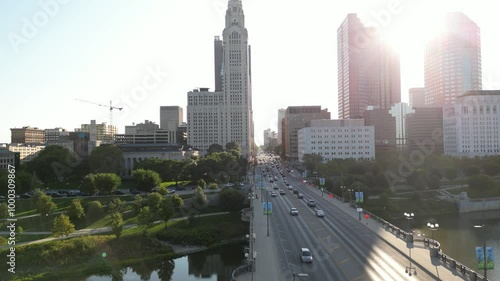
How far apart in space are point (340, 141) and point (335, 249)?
381ft

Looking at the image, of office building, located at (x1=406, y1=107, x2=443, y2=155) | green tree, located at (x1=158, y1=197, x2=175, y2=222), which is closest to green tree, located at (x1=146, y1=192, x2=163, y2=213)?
green tree, located at (x1=158, y1=197, x2=175, y2=222)

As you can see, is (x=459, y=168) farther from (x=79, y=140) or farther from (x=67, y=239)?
(x=79, y=140)

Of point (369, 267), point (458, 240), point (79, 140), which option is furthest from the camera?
point (79, 140)

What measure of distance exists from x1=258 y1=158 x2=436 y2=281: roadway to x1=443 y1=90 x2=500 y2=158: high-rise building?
381 ft

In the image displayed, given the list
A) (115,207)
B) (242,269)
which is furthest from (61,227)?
(242,269)

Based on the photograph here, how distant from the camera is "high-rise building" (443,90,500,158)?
151m

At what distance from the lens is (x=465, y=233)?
5988 cm

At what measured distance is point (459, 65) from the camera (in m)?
190

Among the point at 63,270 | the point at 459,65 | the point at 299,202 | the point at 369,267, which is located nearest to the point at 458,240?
the point at 299,202

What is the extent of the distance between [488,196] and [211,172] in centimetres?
5932

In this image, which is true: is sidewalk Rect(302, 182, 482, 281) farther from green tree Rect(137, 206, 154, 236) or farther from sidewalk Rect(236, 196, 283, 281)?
green tree Rect(137, 206, 154, 236)

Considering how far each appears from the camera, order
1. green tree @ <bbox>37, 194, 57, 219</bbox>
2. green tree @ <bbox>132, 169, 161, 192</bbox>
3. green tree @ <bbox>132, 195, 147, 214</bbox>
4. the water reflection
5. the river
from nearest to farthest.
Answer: the water reflection < the river < green tree @ <bbox>37, 194, 57, 219</bbox> < green tree @ <bbox>132, 195, 147, 214</bbox> < green tree @ <bbox>132, 169, 161, 192</bbox>

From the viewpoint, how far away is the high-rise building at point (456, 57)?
185 meters

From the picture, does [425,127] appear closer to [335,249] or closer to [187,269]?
[335,249]
